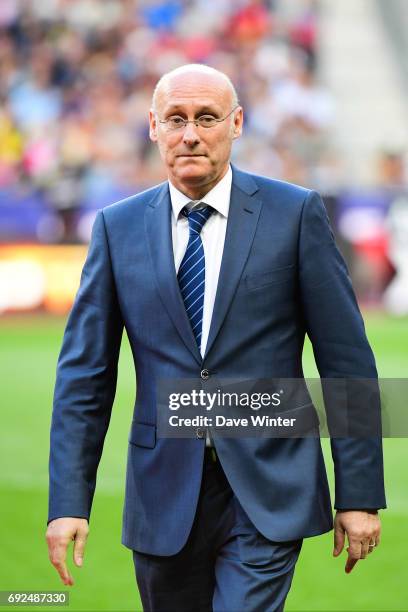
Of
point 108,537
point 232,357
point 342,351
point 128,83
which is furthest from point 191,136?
point 128,83

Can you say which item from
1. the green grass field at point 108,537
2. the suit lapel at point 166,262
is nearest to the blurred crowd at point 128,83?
the green grass field at point 108,537

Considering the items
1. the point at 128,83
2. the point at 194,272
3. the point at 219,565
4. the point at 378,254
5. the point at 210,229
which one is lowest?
the point at 219,565

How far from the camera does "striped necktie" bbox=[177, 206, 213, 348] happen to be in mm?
3410

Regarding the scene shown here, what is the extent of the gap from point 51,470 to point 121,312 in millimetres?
477

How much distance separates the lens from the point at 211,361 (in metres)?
3.36

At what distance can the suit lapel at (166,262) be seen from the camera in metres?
→ 3.37

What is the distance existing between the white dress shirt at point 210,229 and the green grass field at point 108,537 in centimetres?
239

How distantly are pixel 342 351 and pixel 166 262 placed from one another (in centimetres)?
54

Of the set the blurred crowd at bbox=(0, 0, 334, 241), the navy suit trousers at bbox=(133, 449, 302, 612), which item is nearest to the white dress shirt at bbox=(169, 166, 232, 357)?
the navy suit trousers at bbox=(133, 449, 302, 612)

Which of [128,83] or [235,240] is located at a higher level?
[128,83]

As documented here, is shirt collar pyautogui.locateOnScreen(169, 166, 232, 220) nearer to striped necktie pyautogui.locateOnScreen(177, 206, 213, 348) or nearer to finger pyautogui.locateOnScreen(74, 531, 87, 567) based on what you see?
striped necktie pyautogui.locateOnScreen(177, 206, 213, 348)

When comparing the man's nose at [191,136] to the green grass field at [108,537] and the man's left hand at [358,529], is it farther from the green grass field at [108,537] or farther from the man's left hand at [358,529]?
the green grass field at [108,537]

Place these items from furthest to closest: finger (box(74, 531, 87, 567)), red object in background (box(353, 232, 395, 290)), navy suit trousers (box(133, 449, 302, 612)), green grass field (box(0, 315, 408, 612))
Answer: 1. red object in background (box(353, 232, 395, 290))
2. green grass field (box(0, 315, 408, 612))
3. finger (box(74, 531, 87, 567))
4. navy suit trousers (box(133, 449, 302, 612))

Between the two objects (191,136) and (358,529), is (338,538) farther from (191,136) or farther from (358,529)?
(191,136)
